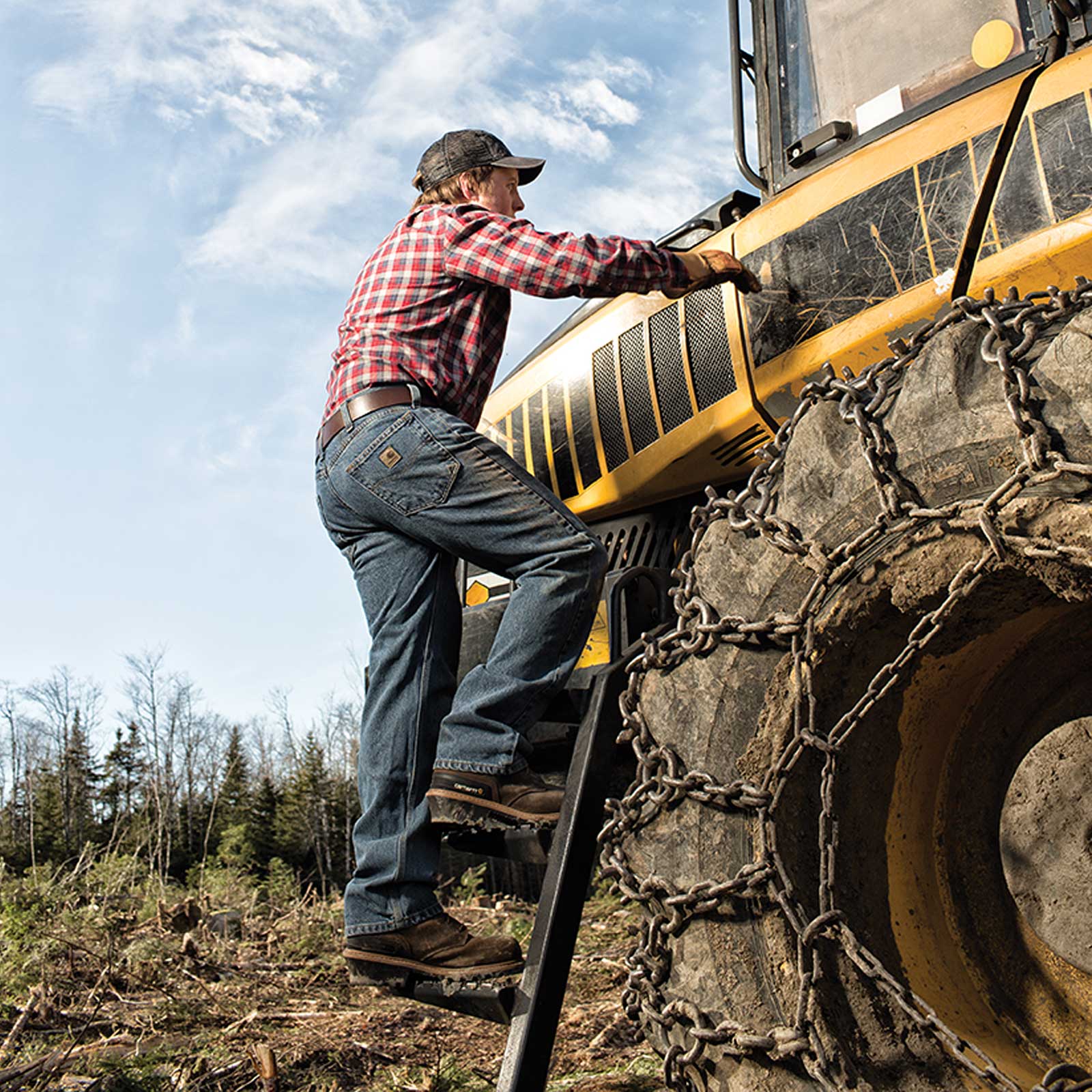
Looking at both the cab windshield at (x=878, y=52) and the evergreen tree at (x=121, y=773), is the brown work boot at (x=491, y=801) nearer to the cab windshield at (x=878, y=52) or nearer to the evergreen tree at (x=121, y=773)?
the cab windshield at (x=878, y=52)

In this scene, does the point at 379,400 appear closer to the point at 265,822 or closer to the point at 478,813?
the point at 478,813

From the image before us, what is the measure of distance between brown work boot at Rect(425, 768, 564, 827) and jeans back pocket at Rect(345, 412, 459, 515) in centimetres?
72

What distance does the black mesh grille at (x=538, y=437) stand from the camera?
148 inches

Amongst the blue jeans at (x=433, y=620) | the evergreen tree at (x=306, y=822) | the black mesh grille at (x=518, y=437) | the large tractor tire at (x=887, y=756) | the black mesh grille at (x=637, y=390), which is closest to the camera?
the large tractor tire at (x=887, y=756)

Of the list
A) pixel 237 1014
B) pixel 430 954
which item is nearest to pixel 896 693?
pixel 430 954

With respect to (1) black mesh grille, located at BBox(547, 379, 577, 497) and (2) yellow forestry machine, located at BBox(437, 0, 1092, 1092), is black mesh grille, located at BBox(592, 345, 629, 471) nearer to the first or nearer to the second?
(1) black mesh grille, located at BBox(547, 379, 577, 497)

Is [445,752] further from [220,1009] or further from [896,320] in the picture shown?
[220,1009]

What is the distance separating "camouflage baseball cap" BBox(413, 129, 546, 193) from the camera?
332 cm

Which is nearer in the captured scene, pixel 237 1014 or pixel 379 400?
pixel 379 400

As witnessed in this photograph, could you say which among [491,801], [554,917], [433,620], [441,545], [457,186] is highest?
[457,186]

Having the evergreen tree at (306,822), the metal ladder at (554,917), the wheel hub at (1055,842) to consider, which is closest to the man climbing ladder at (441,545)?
the metal ladder at (554,917)

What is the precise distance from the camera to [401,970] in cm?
274

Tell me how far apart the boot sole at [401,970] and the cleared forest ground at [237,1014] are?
1.01 metres

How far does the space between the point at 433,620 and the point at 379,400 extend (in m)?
0.62
